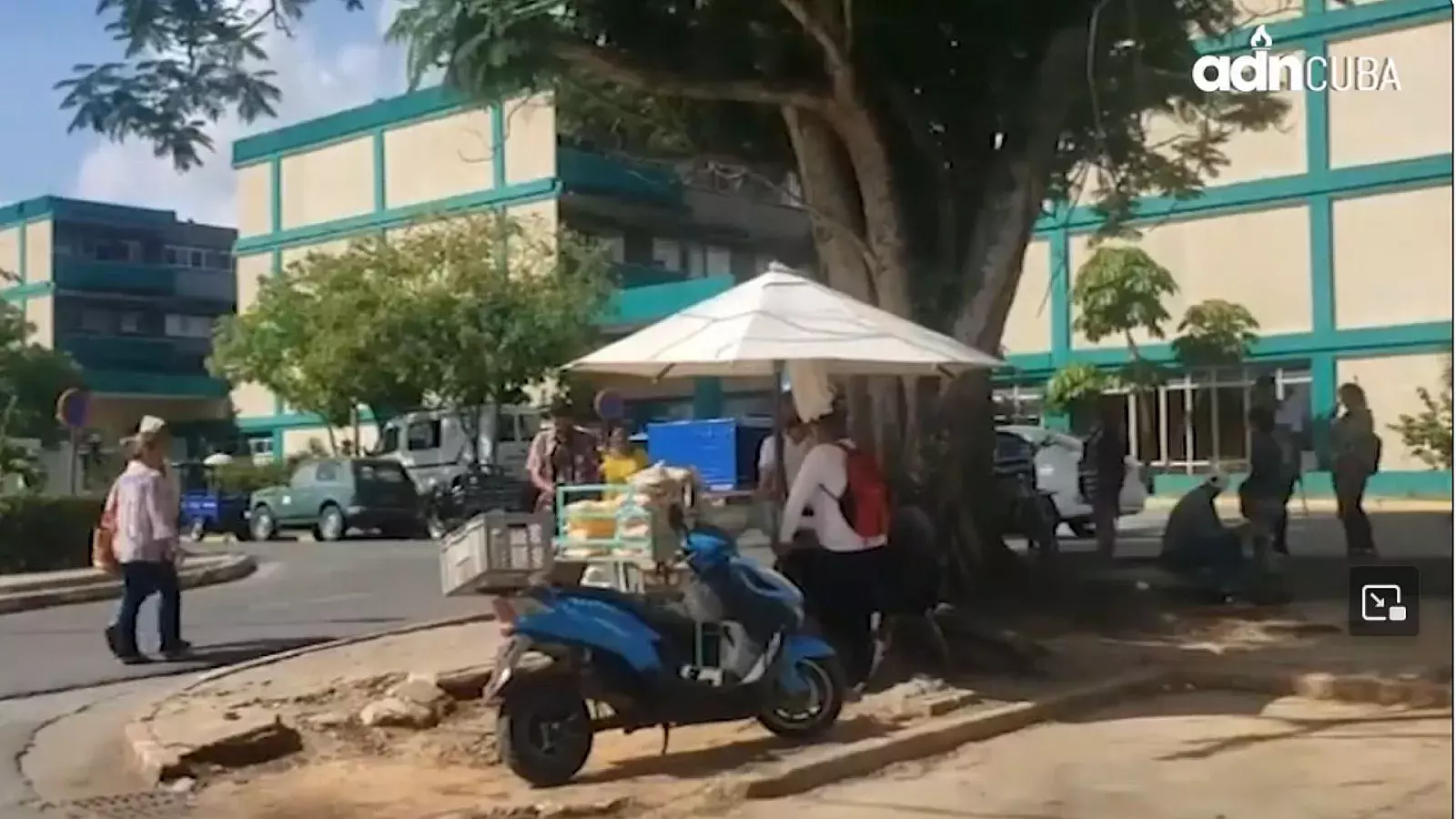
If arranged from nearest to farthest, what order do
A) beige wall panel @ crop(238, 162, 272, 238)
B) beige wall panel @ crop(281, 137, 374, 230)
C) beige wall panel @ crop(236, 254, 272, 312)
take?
beige wall panel @ crop(238, 162, 272, 238) < beige wall panel @ crop(281, 137, 374, 230) < beige wall panel @ crop(236, 254, 272, 312)

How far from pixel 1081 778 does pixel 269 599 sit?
8.65 m

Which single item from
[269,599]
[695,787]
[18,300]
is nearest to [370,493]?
[269,599]

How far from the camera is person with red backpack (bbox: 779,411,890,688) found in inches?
309

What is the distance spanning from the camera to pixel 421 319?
2094 cm

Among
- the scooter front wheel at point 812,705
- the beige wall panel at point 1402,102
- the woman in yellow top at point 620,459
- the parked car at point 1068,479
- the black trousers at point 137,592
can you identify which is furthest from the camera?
the black trousers at point 137,592

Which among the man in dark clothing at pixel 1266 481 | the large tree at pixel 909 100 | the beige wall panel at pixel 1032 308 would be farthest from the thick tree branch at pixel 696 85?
the man in dark clothing at pixel 1266 481

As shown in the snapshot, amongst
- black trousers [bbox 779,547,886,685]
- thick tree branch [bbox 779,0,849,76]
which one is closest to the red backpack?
black trousers [bbox 779,547,886,685]

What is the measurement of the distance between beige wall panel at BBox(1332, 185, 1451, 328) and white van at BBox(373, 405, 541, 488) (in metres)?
9.32

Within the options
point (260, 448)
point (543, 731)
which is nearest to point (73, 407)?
point (260, 448)

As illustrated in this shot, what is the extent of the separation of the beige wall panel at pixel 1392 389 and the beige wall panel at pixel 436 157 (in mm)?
4913

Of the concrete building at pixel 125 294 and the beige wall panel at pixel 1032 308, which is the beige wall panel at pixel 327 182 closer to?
the concrete building at pixel 125 294

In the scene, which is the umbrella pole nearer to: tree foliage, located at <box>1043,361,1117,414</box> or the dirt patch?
the dirt patch

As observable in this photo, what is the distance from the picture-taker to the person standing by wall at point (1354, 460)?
7.59 meters

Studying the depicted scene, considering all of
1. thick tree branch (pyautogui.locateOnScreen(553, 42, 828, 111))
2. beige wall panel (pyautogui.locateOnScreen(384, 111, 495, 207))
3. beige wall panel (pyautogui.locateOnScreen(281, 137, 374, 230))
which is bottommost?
beige wall panel (pyautogui.locateOnScreen(281, 137, 374, 230))
